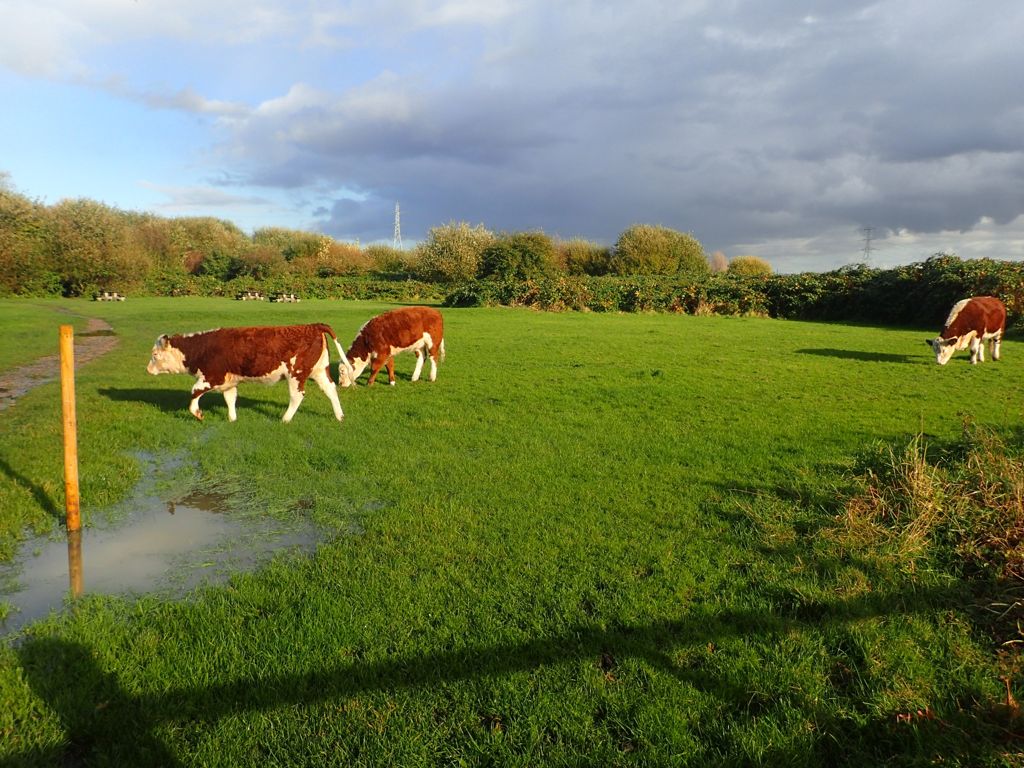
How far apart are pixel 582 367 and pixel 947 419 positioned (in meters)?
8.34

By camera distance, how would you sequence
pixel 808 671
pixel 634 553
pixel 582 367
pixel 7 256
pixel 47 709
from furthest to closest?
pixel 7 256 → pixel 582 367 → pixel 634 553 → pixel 808 671 → pixel 47 709

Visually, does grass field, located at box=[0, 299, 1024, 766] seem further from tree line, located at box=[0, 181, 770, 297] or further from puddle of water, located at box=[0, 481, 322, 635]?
tree line, located at box=[0, 181, 770, 297]

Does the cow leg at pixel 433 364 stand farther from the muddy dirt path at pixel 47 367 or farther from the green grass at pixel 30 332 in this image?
the green grass at pixel 30 332

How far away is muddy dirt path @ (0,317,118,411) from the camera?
13.1 m

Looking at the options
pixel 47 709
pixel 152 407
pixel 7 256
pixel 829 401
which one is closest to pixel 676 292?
pixel 829 401

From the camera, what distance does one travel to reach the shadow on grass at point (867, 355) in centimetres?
1788

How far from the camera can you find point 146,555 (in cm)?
552

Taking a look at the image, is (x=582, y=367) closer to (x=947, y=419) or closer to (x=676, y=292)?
(x=947, y=419)

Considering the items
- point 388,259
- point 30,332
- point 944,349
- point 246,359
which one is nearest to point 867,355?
point 944,349

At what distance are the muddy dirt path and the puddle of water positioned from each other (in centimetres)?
771

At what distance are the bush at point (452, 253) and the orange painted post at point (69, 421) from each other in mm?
56676

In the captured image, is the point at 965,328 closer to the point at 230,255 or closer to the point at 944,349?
the point at 944,349

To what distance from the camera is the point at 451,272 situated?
63156mm

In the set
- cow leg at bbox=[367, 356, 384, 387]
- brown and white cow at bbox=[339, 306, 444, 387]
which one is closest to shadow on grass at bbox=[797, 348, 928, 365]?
brown and white cow at bbox=[339, 306, 444, 387]
